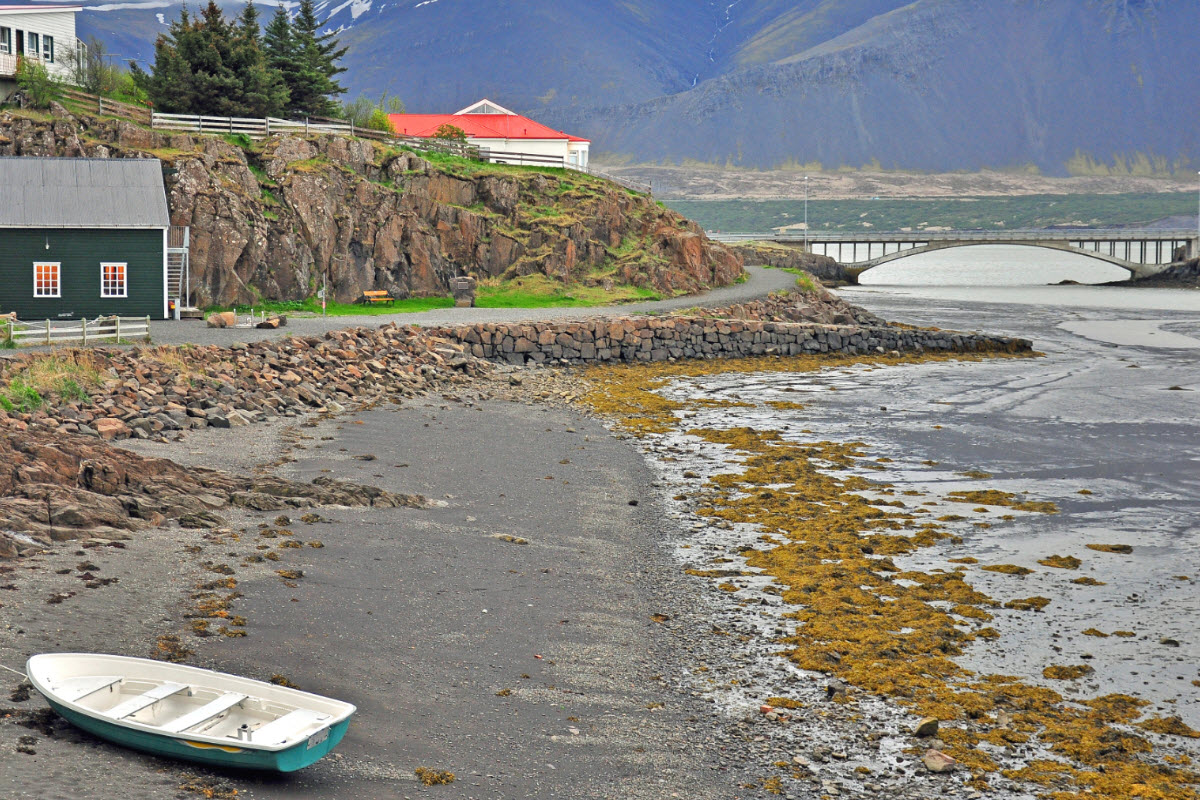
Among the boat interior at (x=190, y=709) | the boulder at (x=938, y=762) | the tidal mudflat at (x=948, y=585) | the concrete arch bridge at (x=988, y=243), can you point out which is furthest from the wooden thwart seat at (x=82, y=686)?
the concrete arch bridge at (x=988, y=243)

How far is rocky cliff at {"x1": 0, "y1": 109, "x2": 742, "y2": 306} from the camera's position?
4975 centimetres

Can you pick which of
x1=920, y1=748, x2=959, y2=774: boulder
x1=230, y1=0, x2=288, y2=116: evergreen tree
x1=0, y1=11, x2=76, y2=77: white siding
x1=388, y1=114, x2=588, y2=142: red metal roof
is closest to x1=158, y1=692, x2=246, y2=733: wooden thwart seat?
x1=920, y1=748, x2=959, y2=774: boulder

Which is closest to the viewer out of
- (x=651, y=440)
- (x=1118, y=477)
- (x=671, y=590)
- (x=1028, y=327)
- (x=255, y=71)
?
(x=671, y=590)

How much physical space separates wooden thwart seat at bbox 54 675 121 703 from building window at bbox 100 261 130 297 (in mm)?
34064

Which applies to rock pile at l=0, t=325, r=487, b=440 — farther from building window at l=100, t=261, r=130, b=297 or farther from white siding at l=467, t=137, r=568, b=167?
white siding at l=467, t=137, r=568, b=167

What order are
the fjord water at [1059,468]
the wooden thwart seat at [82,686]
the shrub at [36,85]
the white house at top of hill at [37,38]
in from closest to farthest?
the wooden thwart seat at [82,686] < the fjord water at [1059,468] < the shrub at [36,85] < the white house at top of hill at [37,38]

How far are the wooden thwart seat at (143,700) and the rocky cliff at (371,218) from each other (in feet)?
133

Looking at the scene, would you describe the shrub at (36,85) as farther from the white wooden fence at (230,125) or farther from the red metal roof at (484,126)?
the red metal roof at (484,126)

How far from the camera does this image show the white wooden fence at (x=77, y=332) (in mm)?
32781

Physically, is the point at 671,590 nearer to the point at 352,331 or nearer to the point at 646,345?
the point at 352,331

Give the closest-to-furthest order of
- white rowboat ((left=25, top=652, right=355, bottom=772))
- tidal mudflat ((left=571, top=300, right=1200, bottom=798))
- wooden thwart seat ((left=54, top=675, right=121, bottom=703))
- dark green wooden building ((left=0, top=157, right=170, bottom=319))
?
white rowboat ((left=25, top=652, right=355, bottom=772)), wooden thwart seat ((left=54, top=675, right=121, bottom=703)), tidal mudflat ((left=571, top=300, right=1200, bottom=798)), dark green wooden building ((left=0, top=157, right=170, bottom=319))

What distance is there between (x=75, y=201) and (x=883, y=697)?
125ft

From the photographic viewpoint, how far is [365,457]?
25.6m

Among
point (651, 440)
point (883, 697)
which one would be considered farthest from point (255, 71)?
point (883, 697)
